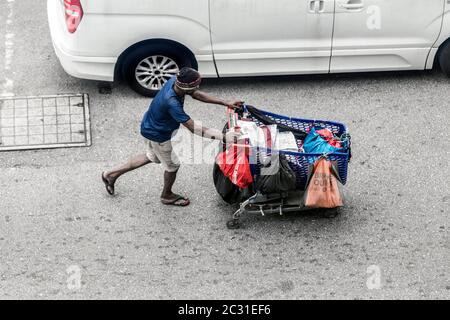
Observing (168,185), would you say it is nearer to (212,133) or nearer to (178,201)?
(178,201)

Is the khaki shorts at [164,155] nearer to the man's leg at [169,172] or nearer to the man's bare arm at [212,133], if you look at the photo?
the man's leg at [169,172]

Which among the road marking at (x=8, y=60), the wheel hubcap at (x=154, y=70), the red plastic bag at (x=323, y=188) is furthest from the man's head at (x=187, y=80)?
the road marking at (x=8, y=60)

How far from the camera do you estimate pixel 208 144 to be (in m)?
9.51

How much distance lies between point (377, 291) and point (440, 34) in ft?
11.4

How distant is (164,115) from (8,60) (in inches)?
131

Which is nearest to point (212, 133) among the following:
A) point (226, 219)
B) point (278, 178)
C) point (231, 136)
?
point (231, 136)

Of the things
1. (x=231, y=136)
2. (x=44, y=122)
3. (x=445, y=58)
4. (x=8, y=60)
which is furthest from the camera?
(x=8, y=60)

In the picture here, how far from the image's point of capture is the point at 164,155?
→ 8.38 m

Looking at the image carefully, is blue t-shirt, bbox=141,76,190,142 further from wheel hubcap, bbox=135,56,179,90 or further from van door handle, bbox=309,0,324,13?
van door handle, bbox=309,0,324,13

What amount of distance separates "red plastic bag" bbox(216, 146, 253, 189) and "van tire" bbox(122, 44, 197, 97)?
207cm

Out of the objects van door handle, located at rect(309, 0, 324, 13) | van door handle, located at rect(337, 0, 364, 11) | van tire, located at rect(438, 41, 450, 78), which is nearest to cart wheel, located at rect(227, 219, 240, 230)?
van door handle, located at rect(309, 0, 324, 13)

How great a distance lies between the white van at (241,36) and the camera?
9.62 m
